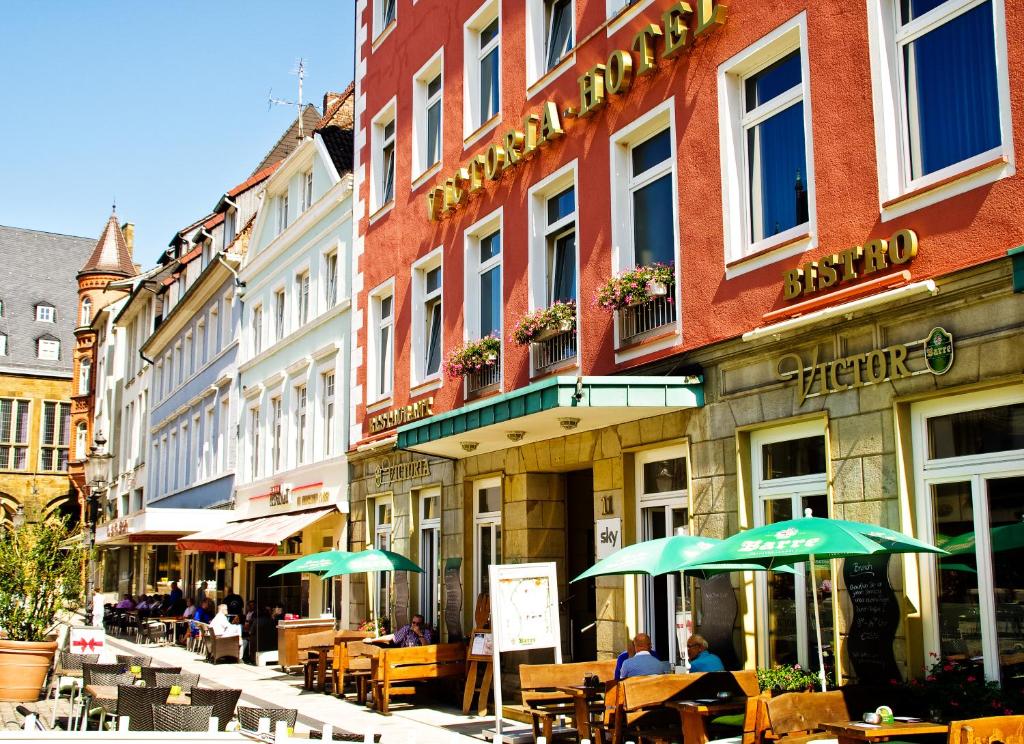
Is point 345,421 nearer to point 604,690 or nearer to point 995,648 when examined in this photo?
point 604,690

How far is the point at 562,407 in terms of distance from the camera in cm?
1184

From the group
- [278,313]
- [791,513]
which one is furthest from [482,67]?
[278,313]

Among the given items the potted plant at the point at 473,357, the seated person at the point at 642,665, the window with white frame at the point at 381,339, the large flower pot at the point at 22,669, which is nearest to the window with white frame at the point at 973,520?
the seated person at the point at 642,665

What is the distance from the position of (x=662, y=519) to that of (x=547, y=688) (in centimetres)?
249

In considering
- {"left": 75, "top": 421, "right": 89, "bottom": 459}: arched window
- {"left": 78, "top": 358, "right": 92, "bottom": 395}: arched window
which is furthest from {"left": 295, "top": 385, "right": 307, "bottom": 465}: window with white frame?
{"left": 78, "top": 358, "right": 92, "bottom": 395}: arched window

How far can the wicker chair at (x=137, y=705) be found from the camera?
9.95 m

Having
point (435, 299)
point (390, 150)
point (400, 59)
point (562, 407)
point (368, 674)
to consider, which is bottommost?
point (368, 674)

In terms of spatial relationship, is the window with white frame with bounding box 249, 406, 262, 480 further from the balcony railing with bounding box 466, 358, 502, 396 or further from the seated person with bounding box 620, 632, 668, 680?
the seated person with bounding box 620, 632, 668, 680

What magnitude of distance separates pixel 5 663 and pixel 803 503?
10266 millimetres

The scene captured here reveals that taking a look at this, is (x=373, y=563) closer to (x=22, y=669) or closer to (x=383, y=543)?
(x=383, y=543)

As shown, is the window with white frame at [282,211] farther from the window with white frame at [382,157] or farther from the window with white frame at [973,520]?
the window with white frame at [973,520]

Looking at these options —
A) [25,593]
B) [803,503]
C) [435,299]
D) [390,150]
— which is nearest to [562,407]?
[803,503]

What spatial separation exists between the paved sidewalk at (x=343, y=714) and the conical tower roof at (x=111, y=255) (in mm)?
52399

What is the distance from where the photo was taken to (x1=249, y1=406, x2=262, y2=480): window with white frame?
94.6 feet
